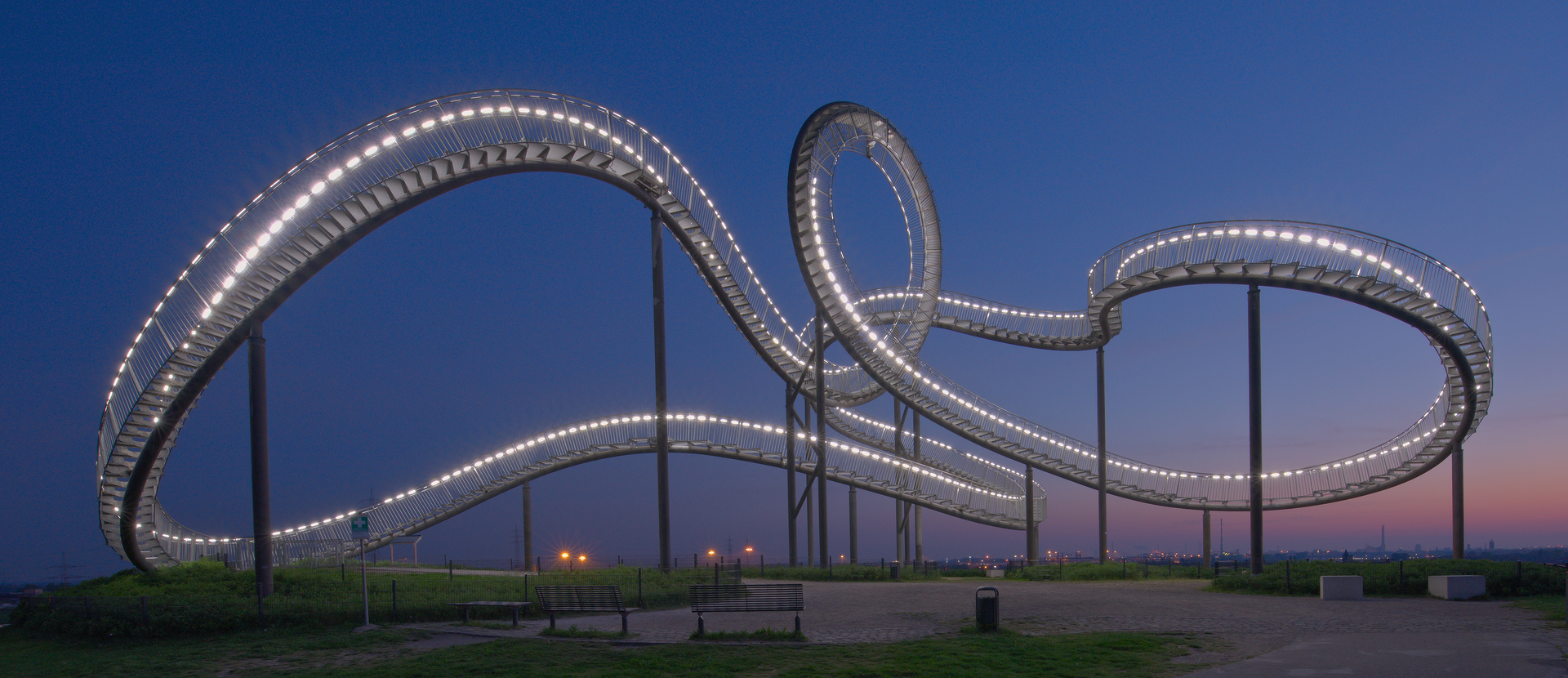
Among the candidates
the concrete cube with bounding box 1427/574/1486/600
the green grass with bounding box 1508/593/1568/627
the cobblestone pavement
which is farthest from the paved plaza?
the concrete cube with bounding box 1427/574/1486/600

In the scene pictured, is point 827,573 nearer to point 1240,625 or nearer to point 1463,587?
point 1240,625

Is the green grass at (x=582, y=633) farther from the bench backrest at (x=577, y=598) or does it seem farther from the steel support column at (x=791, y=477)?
the steel support column at (x=791, y=477)

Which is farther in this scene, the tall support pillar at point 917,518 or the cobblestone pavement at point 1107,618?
the tall support pillar at point 917,518

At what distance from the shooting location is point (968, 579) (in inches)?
1436

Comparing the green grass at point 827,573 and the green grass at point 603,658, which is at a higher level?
the green grass at point 603,658

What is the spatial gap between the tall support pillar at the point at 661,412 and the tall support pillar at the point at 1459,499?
28.4 meters

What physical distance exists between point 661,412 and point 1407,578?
21.0 meters

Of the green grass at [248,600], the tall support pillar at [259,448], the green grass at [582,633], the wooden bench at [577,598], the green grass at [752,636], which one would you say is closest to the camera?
the green grass at [752,636]

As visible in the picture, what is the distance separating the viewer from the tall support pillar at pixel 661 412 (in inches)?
1123

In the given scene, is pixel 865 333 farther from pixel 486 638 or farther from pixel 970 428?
pixel 486 638

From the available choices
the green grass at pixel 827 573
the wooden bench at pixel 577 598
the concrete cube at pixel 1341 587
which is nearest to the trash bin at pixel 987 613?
the wooden bench at pixel 577 598

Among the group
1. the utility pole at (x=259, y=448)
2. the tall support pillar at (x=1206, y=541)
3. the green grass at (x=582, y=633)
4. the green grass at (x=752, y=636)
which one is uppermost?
the utility pole at (x=259, y=448)

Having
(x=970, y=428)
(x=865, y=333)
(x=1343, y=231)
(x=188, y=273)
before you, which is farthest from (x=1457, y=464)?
(x=188, y=273)

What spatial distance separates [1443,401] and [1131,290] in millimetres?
12914
